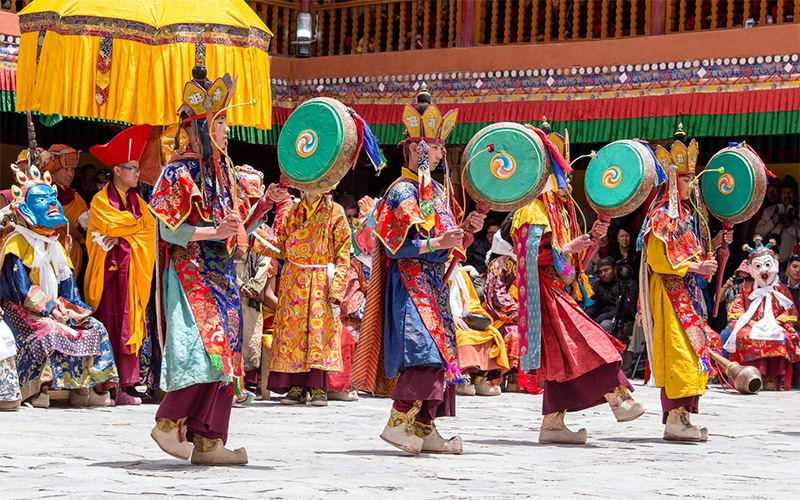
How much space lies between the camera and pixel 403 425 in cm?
635

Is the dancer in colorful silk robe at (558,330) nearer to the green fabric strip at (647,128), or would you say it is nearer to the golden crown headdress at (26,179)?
the golden crown headdress at (26,179)

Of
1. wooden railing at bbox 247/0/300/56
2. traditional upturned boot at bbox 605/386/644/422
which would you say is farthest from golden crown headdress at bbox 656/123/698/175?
wooden railing at bbox 247/0/300/56

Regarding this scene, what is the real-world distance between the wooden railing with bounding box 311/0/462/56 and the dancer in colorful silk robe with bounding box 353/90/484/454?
25.1 ft

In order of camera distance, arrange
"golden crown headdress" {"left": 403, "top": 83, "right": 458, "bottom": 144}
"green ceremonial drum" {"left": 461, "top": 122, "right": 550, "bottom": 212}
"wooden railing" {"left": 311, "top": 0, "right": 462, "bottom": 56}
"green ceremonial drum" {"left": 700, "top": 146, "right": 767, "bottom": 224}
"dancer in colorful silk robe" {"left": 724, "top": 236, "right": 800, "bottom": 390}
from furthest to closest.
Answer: "wooden railing" {"left": 311, "top": 0, "right": 462, "bottom": 56} < "dancer in colorful silk robe" {"left": 724, "top": 236, "right": 800, "bottom": 390} < "green ceremonial drum" {"left": 700, "top": 146, "right": 767, "bottom": 224} < "green ceremonial drum" {"left": 461, "top": 122, "right": 550, "bottom": 212} < "golden crown headdress" {"left": 403, "top": 83, "right": 458, "bottom": 144}

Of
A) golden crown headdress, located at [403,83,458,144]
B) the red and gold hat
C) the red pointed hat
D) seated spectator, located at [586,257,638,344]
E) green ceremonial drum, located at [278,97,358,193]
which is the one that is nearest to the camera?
green ceremonial drum, located at [278,97,358,193]

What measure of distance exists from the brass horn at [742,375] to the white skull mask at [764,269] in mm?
900

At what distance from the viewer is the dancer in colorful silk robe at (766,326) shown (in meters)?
11.8

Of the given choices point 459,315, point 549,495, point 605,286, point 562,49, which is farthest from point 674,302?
point 562,49

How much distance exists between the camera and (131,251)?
9117mm

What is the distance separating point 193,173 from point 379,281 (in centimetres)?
118

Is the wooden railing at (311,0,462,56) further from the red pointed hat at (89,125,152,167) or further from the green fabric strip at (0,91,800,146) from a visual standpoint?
the red pointed hat at (89,125,152,167)

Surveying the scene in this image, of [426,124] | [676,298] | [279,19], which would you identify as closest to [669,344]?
[676,298]

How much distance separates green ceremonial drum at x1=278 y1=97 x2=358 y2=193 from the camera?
6070mm

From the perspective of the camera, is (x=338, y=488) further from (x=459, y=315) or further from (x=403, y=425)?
(x=459, y=315)
